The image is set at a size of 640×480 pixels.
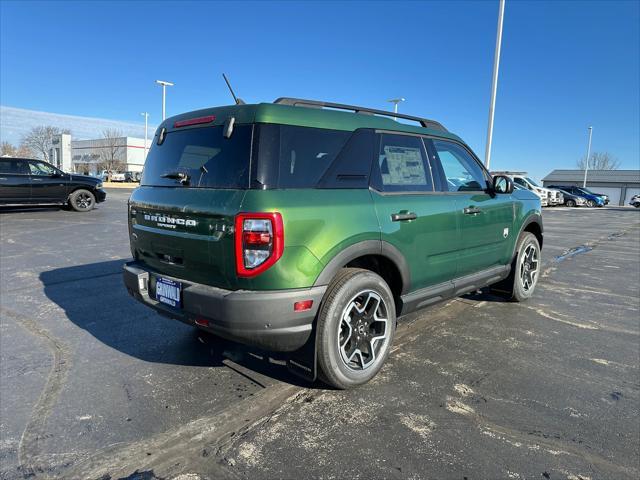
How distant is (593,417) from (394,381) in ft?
4.23

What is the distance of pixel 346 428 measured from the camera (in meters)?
2.54

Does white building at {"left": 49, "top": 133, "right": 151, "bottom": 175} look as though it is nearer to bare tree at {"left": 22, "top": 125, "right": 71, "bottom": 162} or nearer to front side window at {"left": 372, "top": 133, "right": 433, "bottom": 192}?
bare tree at {"left": 22, "top": 125, "right": 71, "bottom": 162}

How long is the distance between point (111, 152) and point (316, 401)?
269 feet

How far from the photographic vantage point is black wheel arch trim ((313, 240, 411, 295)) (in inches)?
108

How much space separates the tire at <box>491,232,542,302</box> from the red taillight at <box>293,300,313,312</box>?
3.26m

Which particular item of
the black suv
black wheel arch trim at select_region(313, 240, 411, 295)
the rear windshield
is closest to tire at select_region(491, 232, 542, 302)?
black wheel arch trim at select_region(313, 240, 411, 295)

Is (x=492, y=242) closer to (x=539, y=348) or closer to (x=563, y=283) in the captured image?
(x=539, y=348)

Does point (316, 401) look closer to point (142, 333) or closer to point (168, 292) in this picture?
point (168, 292)

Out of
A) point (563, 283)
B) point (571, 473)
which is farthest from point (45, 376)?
point (563, 283)

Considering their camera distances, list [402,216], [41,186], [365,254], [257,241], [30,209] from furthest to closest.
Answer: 1. [30,209]
2. [41,186]
3. [402,216]
4. [365,254]
5. [257,241]

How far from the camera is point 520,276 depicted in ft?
16.8

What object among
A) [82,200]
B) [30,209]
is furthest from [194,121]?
[30,209]

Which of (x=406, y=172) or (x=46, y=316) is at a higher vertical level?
(x=406, y=172)

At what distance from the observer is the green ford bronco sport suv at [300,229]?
2.55 m
